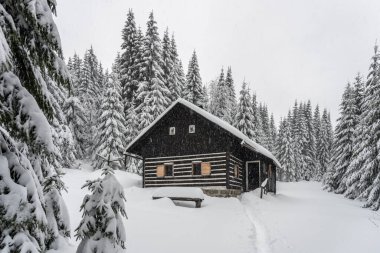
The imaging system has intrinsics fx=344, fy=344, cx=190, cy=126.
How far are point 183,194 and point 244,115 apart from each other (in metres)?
Result: 26.5

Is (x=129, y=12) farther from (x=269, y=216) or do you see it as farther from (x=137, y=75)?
(x=269, y=216)

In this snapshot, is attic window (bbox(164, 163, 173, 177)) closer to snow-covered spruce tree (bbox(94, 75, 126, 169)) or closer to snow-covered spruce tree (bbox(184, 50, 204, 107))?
snow-covered spruce tree (bbox(94, 75, 126, 169))

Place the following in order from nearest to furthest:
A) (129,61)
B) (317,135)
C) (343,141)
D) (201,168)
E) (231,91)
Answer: (201,168) → (343,141) → (129,61) → (231,91) → (317,135)

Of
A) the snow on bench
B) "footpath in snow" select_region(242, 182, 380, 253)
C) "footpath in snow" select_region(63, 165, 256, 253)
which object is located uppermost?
the snow on bench

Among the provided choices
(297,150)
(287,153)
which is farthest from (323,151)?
(287,153)

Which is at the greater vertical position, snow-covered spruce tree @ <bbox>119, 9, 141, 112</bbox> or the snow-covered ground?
snow-covered spruce tree @ <bbox>119, 9, 141, 112</bbox>

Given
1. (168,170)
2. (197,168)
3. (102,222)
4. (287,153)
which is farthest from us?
(287,153)

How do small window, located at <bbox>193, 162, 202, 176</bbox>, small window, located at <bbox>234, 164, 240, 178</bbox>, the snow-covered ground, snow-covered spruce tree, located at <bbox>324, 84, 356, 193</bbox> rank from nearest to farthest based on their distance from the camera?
the snow-covered ground → small window, located at <bbox>193, 162, 202, 176</bbox> → small window, located at <bbox>234, 164, 240, 178</bbox> → snow-covered spruce tree, located at <bbox>324, 84, 356, 193</bbox>

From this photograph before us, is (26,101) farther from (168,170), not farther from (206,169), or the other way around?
(168,170)

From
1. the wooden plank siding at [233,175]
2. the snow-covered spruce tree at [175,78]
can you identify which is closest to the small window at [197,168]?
the wooden plank siding at [233,175]


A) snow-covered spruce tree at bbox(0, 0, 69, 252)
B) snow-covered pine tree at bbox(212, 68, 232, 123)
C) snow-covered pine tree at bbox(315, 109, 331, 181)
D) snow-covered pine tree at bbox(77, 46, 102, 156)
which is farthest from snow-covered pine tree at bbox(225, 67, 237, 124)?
snow-covered spruce tree at bbox(0, 0, 69, 252)

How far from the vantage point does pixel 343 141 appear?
128 ft

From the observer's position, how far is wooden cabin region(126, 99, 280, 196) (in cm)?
2500

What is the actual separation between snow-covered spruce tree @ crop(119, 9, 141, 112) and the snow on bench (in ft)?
91.7
